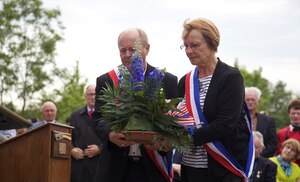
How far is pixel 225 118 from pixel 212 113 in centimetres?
15

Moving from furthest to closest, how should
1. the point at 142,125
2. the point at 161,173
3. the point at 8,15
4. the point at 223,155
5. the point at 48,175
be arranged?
the point at 8,15 → the point at 48,175 → the point at 161,173 → the point at 223,155 → the point at 142,125

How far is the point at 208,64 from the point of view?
16.7ft

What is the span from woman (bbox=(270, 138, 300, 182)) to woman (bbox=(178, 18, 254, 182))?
555cm

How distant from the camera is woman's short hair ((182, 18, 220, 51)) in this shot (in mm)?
4988

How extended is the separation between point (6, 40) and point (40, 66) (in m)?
2.34

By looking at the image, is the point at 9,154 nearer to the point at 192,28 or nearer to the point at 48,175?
the point at 48,175

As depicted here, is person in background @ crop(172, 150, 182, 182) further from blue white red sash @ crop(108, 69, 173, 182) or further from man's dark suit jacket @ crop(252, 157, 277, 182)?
blue white red sash @ crop(108, 69, 173, 182)

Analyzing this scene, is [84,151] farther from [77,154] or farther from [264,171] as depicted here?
[264,171]

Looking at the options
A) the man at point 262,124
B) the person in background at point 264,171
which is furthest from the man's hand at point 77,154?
the man at point 262,124

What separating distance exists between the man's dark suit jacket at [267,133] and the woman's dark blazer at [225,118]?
576 cm

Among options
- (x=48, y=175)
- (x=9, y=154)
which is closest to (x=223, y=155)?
(x=48, y=175)

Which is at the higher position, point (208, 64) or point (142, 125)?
point (208, 64)

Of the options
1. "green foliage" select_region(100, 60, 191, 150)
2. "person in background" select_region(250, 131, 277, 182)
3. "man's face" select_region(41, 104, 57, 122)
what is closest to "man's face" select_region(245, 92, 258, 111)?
"person in background" select_region(250, 131, 277, 182)

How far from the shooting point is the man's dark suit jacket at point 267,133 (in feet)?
35.1
